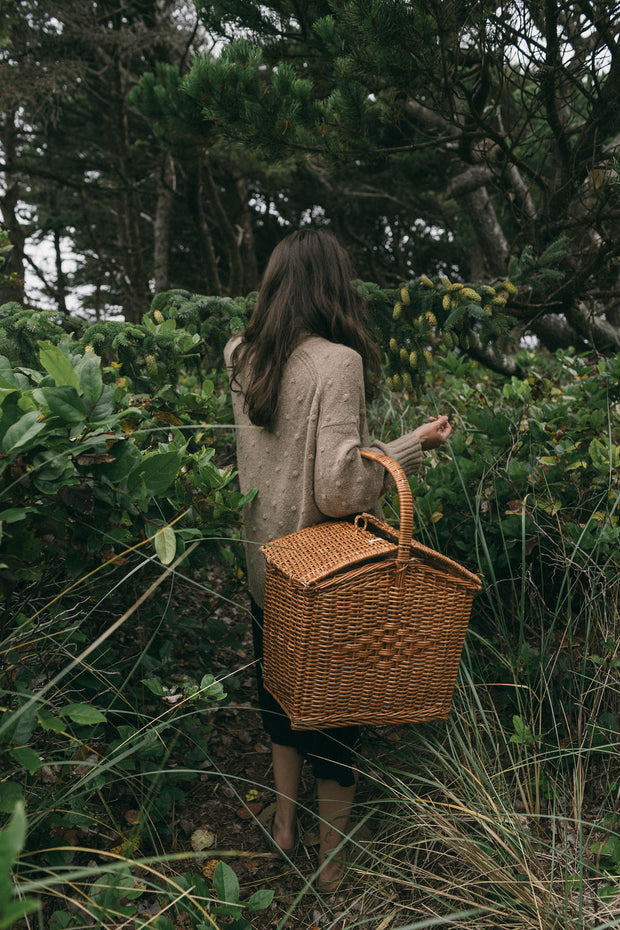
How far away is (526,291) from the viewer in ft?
8.96

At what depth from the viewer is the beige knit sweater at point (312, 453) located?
1689mm

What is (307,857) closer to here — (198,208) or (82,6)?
(198,208)

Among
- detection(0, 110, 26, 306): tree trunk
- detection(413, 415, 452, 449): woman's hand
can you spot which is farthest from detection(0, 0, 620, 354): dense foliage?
detection(413, 415, 452, 449): woman's hand

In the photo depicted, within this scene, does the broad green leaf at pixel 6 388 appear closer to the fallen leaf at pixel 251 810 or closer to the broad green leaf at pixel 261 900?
the broad green leaf at pixel 261 900

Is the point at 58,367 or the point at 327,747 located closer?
the point at 58,367

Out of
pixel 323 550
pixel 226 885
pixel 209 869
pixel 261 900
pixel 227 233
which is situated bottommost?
pixel 209 869

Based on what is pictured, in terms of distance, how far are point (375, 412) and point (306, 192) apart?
7708 millimetres

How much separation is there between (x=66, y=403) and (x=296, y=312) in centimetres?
84

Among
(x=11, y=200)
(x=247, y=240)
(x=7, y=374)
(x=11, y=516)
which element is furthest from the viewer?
(x=247, y=240)

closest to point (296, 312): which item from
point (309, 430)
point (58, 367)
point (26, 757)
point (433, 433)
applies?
point (309, 430)

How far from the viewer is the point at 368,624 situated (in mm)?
1506

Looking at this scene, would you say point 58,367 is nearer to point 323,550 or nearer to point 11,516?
point 11,516

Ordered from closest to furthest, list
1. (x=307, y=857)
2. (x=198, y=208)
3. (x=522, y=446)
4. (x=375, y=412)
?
(x=307, y=857)
(x=522, y=446)
(x=375, y=412)
(x=198, y=208)

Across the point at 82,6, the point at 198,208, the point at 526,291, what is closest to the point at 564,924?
the point at 526,291
